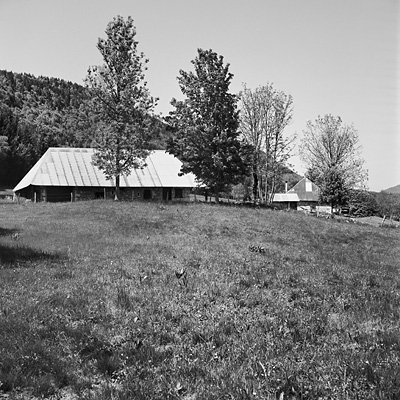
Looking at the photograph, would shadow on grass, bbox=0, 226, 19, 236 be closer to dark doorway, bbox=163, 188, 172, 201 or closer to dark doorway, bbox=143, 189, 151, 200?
dark doorway, bbox=143, 189, 151, 200

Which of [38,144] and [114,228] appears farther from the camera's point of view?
[38,144]

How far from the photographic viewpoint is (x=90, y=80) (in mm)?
40125

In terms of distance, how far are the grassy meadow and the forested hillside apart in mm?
32073

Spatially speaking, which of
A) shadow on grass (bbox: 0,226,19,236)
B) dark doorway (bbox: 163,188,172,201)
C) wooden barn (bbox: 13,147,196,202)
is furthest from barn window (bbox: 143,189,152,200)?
shadow on grass (bbox: 0,226,19,236)

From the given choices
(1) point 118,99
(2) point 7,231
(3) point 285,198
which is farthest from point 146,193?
(2) point 7,231

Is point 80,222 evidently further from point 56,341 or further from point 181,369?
point 181,369

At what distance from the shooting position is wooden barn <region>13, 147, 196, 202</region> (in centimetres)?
5194

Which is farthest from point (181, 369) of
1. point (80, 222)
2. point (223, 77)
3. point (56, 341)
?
point (223, 77)

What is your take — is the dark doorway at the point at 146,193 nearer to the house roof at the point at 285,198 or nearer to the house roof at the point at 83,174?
the house roof at the point at 83,174

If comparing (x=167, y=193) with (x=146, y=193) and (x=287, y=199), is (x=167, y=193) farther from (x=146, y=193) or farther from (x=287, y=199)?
(x=287, y=199)

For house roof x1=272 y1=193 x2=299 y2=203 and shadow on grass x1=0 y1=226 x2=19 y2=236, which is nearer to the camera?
shadow on grass x1=0 y1=226 x2=19 y2=236

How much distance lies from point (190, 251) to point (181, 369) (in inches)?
416

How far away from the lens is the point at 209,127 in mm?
41156

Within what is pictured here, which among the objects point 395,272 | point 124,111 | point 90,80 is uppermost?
point 90,80
